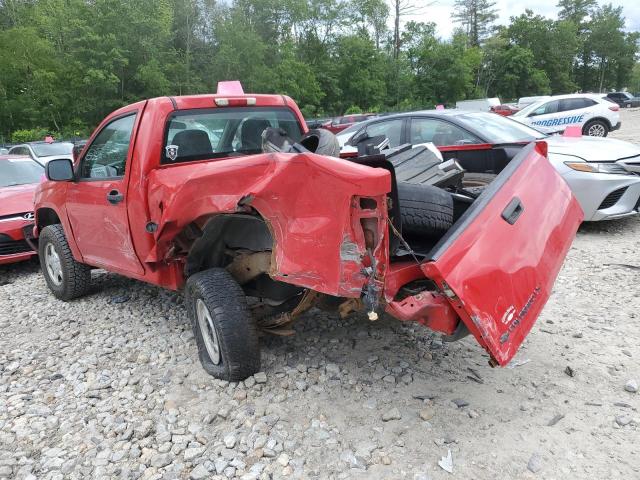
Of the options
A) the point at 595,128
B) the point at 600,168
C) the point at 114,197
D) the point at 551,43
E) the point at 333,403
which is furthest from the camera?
the point at 551,43

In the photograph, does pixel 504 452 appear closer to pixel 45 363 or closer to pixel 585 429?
pixel 585 429

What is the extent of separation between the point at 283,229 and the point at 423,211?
2.58ft

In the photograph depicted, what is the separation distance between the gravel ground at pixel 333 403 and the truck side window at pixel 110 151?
136cm

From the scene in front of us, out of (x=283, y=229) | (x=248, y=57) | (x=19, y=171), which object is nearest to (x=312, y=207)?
(x=283, y=229)

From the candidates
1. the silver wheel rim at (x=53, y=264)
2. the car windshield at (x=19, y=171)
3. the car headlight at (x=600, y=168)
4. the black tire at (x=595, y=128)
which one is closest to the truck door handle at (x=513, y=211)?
the car headlight at (x=600, y=168)

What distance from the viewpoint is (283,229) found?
2590 mm

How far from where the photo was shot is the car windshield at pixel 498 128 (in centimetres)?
629

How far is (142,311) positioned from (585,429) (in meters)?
3.76

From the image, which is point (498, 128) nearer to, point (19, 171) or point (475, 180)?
point (475, 180)

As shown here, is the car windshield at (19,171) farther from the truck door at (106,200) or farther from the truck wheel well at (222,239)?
the truck wheel well at (222,239)

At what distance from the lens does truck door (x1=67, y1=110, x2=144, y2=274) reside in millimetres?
3892

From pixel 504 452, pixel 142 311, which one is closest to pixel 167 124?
pixel 142 311

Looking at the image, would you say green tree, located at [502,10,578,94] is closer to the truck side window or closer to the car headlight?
the car headlight

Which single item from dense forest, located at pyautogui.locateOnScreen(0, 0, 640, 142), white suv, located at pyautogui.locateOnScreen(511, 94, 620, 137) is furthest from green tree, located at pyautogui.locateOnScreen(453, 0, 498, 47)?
white suv, located at pyautogui.locateOnScreen(511, 94, 620, 137)
